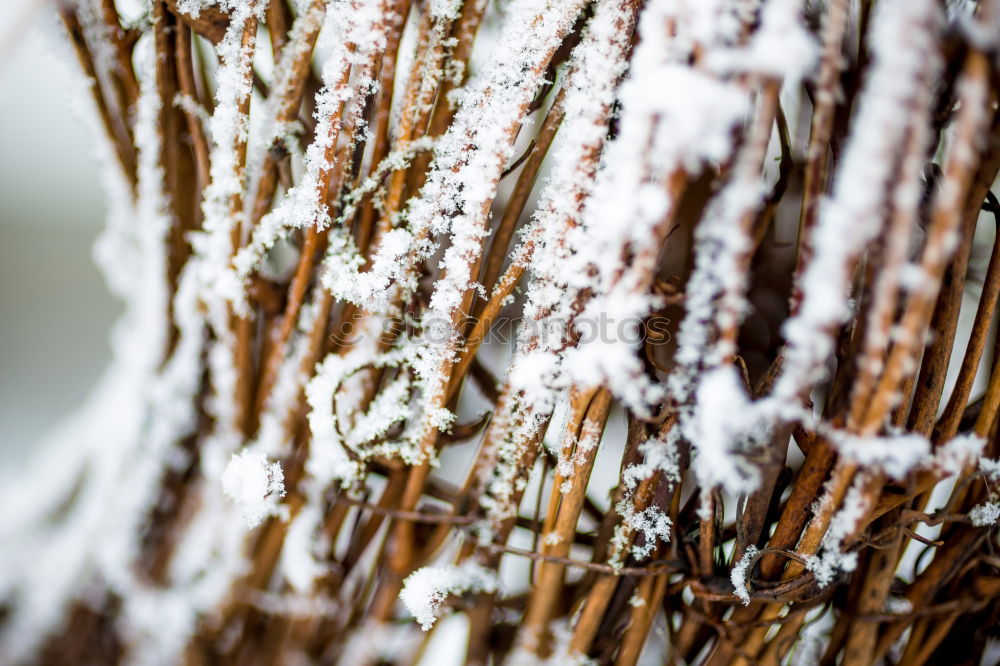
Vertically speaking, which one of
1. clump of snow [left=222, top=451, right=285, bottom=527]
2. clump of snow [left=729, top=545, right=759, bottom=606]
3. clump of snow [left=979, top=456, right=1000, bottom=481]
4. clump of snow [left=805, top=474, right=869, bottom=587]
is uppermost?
clump of snow [left=979, top=456, right=1000, bottom=481]

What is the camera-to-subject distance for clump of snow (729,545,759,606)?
0.20 m

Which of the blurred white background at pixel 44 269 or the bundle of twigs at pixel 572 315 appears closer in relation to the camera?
the bundle of twigs at pixel 572 315

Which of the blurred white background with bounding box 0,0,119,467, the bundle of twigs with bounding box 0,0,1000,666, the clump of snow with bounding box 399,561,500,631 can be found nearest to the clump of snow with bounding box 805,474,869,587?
the bundle of twigs with bounding box 0,0,1000,666

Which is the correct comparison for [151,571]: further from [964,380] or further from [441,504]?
[964,380]

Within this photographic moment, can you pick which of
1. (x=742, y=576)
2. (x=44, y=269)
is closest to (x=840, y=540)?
(x=742, y=576)

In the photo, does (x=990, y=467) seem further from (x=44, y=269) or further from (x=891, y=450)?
(x=44, y=269)

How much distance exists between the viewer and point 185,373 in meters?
0.32

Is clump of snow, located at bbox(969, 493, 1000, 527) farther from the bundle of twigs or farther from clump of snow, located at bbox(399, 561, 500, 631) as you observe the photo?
clump of snow, located at bbox(399, 561, 500, 631)

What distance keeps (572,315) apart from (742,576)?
11cm

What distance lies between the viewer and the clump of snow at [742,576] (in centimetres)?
20

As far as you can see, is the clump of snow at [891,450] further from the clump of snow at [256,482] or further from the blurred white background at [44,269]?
the blurred white background at [44,269]

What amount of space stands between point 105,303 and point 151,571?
1.00ft

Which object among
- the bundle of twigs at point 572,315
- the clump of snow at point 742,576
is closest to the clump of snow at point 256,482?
the bundle of twigs at point 572,315

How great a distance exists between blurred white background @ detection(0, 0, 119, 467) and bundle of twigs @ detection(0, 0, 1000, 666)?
25 cm
